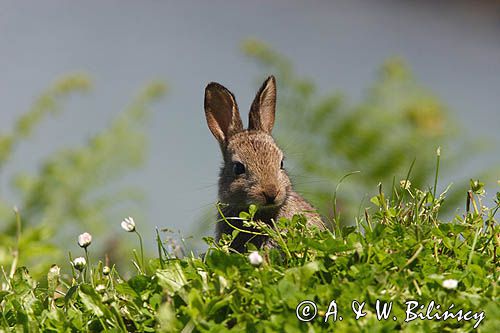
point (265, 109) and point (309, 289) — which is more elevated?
point (309, 289)

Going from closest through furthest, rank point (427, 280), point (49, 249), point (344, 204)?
1. point (427, 280)
2. point (49, 249)
3. point (344, 204)

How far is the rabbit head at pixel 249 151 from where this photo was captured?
17.2 feet

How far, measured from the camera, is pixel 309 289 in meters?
2.77

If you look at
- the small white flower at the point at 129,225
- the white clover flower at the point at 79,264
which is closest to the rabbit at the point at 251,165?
the small white flower at the point at 129,225

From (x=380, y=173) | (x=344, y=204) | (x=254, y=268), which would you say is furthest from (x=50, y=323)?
(x=380, y=173)

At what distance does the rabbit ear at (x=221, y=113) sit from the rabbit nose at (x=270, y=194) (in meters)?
0.98

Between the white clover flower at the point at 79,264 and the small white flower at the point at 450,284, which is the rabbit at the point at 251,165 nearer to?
the white clover flower at the point at 79,264

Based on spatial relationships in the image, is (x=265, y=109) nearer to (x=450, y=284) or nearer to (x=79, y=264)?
(x=79, y=264)

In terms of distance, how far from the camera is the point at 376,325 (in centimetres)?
256

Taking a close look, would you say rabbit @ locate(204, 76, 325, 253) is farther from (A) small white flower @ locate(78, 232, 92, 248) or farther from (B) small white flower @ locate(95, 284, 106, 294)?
(B) small white flower @ locate(95, 284, 106, 294)

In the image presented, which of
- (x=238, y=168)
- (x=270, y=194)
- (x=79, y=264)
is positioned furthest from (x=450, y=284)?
(x=238, y=168)

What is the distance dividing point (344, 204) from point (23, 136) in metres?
3.55

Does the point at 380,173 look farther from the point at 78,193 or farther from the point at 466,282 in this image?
the point at 466,282

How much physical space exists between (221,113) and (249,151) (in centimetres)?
54
